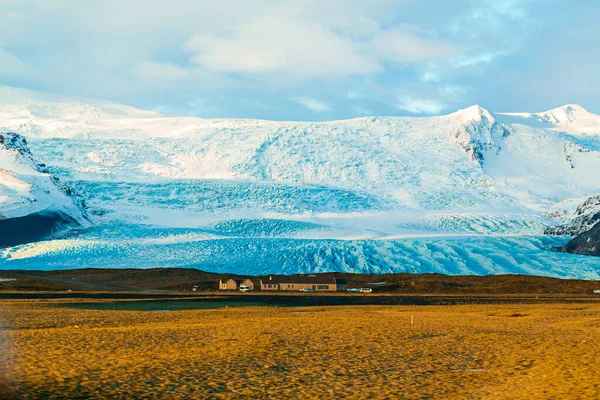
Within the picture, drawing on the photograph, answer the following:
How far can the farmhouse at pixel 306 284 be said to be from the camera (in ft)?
263

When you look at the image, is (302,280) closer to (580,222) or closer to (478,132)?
(580,222)

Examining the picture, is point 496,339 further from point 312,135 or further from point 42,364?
point 312,135

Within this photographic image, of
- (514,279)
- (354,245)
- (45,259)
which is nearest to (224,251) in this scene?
(354,245)

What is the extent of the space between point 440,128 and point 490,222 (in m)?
55.9

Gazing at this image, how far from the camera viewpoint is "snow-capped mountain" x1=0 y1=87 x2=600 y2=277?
93375 millimetres

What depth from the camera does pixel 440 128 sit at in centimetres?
16912

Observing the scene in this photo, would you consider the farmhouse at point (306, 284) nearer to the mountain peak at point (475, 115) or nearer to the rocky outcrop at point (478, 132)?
the rocky outcrop at point (478, 132)

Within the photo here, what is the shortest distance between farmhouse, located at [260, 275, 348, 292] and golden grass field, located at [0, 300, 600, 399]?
5401 centimetres

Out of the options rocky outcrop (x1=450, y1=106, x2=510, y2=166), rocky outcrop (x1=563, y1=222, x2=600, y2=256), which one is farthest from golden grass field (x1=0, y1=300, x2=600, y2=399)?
rocky outcrop (x1=450, y1=106, x2=510, y2=166)

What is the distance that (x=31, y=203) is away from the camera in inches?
4943

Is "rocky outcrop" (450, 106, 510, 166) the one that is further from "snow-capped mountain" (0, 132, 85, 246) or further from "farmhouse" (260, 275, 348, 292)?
"snow-capped mountain" (0, 132, 85, 246)

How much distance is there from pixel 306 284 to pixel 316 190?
170 ft

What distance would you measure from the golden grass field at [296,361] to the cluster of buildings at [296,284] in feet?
177

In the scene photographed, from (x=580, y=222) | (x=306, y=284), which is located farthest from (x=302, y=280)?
(x=580, y=222)
